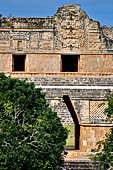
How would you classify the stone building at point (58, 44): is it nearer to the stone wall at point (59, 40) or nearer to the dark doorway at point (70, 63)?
the stone wall at point (59, 40)

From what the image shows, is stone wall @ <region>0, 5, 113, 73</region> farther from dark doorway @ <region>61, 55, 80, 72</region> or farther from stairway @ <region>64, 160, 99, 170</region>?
stairway @ <region>64, 160, 99, 170</region>

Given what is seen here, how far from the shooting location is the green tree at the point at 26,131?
→ 601 cm

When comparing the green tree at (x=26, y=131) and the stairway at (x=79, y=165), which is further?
the stairway at (x=79, y=165)

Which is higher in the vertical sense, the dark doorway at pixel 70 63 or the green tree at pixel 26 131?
the dark doorway at pixel 70 63

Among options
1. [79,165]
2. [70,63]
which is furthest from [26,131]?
[70,63]

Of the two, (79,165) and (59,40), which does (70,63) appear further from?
(79,165)

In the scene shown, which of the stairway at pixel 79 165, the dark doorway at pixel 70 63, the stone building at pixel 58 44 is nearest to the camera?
the stairway at pixel 79 165

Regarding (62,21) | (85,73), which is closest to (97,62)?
(85,73)

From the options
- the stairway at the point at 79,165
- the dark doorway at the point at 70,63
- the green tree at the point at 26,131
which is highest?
the dark doorway at the point at 70,63

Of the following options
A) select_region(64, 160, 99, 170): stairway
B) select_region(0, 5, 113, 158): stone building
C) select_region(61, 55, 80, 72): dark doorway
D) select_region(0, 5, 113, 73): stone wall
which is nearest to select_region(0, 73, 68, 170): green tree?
select_region(64, 160, 99, 170): stairway

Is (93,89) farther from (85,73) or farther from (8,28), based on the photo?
(8,28)

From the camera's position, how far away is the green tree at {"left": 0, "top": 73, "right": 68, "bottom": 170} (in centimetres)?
601

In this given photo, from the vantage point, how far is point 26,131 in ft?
21.1

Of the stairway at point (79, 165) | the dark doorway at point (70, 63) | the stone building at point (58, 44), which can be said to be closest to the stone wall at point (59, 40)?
the stone building at point (58, 44)
